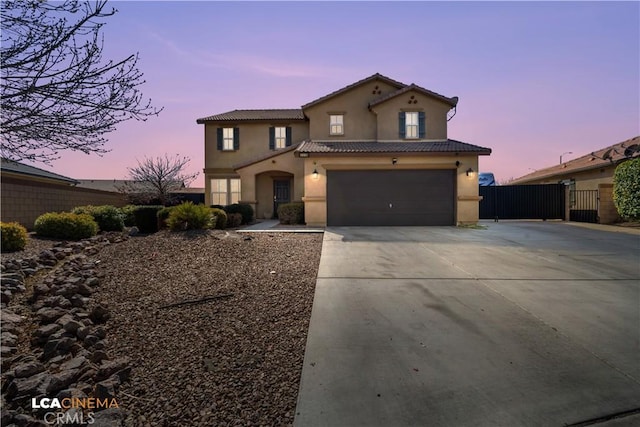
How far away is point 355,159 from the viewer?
45.3 feet

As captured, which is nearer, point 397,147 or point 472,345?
point 472,345

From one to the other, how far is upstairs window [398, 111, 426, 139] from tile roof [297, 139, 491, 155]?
1.94ft

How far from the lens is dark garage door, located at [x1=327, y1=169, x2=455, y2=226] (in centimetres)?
1378

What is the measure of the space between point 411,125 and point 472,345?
14145 millimetres

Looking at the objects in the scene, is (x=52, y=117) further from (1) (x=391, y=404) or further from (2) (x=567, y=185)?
(2) (x=567, y=185)

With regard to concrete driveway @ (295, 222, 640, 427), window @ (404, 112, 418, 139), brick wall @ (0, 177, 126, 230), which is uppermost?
window @ (404, 112, 418, 139)

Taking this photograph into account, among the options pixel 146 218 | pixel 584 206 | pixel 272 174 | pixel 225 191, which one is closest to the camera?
pixel 146 218

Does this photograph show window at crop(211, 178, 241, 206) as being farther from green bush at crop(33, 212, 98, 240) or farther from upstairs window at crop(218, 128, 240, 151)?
green bush at crop(33, 212, 98, 240)

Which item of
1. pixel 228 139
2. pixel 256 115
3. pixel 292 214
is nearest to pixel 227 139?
pixel 228 139

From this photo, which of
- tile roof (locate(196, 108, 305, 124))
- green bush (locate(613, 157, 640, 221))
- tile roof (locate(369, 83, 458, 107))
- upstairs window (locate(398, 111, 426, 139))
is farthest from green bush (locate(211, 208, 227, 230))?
green bush (locate(613, 157, 640, 221))

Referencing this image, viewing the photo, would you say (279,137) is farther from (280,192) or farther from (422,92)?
(422,92)

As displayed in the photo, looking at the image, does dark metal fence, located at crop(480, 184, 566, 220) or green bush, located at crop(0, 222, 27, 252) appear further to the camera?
dark metal fence, located at crop(480, 184, 566, 220)

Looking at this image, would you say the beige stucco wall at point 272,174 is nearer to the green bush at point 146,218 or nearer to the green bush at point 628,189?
the green bush at point 146,218

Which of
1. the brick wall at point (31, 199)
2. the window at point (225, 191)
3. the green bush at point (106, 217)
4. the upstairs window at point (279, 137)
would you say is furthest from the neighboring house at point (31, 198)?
the upstairs window at point (279, 137)
